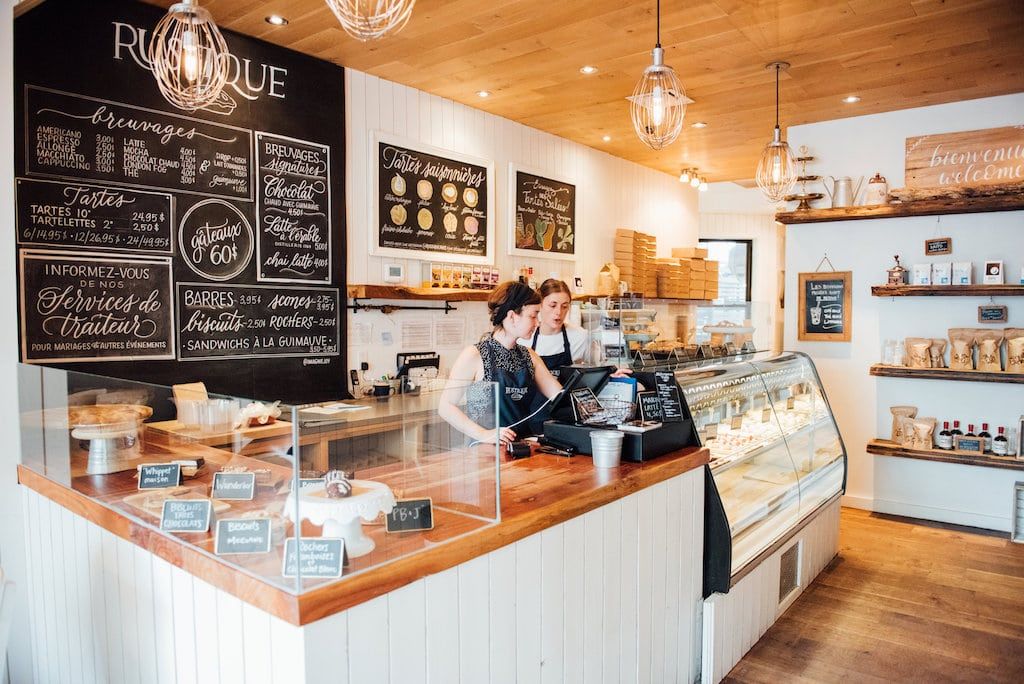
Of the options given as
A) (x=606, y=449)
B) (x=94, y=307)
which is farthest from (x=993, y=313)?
(x=94, y=307)

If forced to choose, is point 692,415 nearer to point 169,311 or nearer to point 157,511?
point 157,511

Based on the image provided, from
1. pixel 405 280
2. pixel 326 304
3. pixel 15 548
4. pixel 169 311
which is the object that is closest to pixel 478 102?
pixel 405 280

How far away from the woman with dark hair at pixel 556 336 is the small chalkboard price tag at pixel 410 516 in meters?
2.27

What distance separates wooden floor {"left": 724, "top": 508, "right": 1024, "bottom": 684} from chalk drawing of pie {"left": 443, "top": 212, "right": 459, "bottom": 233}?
3.10 metres

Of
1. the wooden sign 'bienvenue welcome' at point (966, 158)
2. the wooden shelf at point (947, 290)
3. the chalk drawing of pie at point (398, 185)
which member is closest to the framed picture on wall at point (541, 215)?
the chalk drawing of pie at point (398, 185)

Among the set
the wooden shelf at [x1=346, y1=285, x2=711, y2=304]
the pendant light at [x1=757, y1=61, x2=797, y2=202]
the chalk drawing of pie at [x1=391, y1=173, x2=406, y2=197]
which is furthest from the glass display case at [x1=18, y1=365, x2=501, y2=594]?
the pendant light at [x1=757, y1=61, x2=797, y2=202]

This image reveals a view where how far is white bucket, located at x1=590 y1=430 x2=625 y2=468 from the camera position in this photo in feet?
8.04

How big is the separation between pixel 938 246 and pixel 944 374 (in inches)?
35.5

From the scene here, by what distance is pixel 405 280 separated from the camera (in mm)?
4609

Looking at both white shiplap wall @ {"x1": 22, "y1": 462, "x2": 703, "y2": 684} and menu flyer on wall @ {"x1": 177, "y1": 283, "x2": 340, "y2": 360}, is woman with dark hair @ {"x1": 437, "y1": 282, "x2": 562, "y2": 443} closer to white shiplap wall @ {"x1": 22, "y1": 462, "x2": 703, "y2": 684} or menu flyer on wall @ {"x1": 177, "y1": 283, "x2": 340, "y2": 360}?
white shiplap wall @ {"x1": 22, "y1": 462, "x2": 703, "y2": 684}

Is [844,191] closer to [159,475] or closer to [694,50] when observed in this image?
[694,50]

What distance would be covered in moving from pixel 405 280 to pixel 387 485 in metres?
3.02

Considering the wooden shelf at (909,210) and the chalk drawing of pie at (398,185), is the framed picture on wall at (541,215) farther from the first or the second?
the wooden shelf at (909,210)

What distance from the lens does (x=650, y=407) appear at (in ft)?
8.96
